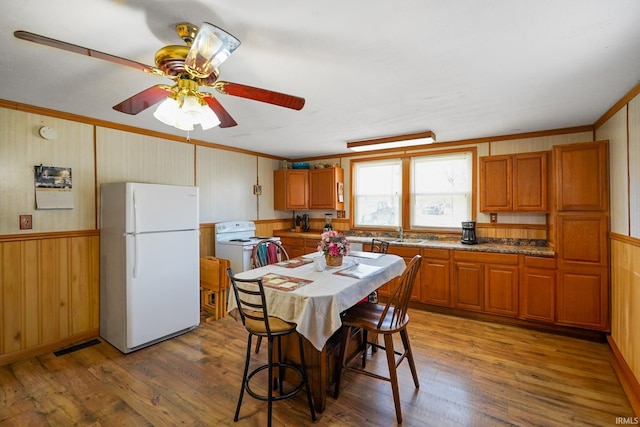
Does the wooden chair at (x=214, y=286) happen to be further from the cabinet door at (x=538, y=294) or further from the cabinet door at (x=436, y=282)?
the cabinet door at (x=538, y=294)

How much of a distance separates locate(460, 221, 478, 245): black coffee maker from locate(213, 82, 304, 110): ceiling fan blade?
3075 mm

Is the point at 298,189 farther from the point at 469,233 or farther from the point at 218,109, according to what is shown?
the point at 218,109

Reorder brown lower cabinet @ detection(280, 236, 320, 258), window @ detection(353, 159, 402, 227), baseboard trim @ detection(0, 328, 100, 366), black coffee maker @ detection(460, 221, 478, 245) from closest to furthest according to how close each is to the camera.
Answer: baseboard trim @ detection(0, 328, 100, 366) → black coffee maker @ detection(460, 221, 478, 245) → window @ detection(353, 159, 402, 227) → brown lower cabinet @ detection(280, 236, 320, 258)

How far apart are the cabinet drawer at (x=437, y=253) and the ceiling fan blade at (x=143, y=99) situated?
3312 mm

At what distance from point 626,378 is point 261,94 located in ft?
11.1

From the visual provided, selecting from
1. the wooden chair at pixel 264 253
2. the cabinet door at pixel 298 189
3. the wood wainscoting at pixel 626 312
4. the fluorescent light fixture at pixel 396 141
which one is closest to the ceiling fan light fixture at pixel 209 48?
the wooden chair at pixel 264 253

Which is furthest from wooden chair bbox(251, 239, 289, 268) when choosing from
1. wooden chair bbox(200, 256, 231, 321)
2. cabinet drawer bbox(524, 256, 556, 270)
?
cabinet drawer bbox(524, 256, 556, 270)

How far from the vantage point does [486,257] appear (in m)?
3.52

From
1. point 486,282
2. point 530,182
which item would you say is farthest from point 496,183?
point 486,282

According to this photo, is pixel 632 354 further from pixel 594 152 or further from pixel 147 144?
pixel 147 144

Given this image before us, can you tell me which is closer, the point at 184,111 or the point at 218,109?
the point at 184,111

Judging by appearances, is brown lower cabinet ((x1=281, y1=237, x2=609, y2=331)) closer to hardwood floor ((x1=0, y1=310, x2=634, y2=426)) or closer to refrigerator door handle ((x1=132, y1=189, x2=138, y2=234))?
hardwood floor ((x1=0, y1=310, x2=634, y2=426))

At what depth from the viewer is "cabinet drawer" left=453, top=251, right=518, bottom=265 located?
339cm

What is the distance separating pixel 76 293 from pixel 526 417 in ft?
13.3
